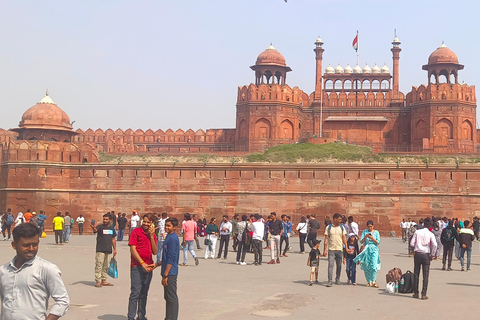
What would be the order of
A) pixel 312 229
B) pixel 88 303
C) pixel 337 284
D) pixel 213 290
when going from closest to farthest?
pixel 88 303 < pixel 213 290 < pixel 337 284 < pixel 312 229

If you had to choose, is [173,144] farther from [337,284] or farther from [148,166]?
[337,284]

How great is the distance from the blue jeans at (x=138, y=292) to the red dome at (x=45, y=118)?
90.6ft

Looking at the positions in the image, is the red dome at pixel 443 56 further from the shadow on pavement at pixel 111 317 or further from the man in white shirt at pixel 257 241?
the shadow on pavement at pixel 111 317

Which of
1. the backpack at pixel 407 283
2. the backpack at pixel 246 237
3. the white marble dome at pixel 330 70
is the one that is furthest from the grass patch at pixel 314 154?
the white marble dome at pixel 330 70

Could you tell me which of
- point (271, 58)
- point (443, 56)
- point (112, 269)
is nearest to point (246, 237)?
point (112, 269)

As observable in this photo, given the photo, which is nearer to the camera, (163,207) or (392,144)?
(163,207)

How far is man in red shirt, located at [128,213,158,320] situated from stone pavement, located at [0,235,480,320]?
347 mm

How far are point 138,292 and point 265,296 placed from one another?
7.54 feet

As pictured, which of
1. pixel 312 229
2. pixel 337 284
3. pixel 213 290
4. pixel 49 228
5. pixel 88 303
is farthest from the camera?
pixel 49 228

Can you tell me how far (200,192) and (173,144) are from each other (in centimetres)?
1409

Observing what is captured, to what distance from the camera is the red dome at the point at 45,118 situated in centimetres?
3397

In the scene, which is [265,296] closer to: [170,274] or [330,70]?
[170,274]

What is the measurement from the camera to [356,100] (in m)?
41.9

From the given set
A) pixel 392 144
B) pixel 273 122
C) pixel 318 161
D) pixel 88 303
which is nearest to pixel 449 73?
pixel 392 144
